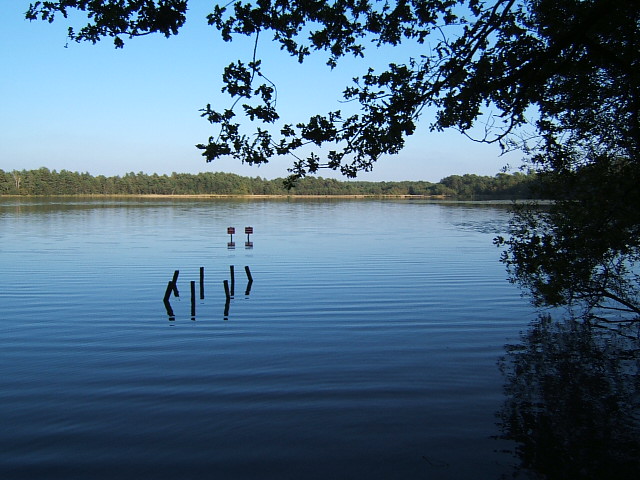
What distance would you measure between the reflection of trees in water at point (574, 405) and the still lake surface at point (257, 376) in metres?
0.37

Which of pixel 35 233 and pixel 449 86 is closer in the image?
pixel 449 86

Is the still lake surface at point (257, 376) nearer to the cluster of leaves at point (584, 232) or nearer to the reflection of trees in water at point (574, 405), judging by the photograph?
the reflection of trees in water at point (574, 405)

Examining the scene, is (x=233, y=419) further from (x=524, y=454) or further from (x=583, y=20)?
(x=583, y=20)

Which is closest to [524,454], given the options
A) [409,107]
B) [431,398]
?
[431,398]

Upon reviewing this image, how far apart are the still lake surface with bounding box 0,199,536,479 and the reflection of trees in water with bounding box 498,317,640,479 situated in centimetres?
37

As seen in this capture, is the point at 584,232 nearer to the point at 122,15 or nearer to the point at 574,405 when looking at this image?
the point at 574,405

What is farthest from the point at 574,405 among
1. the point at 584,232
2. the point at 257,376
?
the point at 257,376

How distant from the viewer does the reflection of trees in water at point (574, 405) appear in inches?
253

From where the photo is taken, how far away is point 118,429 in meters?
7.40

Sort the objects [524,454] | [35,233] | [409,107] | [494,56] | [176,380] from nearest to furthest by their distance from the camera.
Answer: [524,454] < [409,107] < [494,56] < [176,380] < [35,233]

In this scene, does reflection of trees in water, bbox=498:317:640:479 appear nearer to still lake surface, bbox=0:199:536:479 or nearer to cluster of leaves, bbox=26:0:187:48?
still lake surface, bbox=0:199:536:479

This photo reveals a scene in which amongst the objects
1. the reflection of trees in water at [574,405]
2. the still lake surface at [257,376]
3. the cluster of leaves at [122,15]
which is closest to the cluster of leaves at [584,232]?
the reflection of trees in water at [574,405]

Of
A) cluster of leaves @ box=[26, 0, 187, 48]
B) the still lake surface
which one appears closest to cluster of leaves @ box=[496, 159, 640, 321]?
the still lake surface

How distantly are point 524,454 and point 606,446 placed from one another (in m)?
1.12
